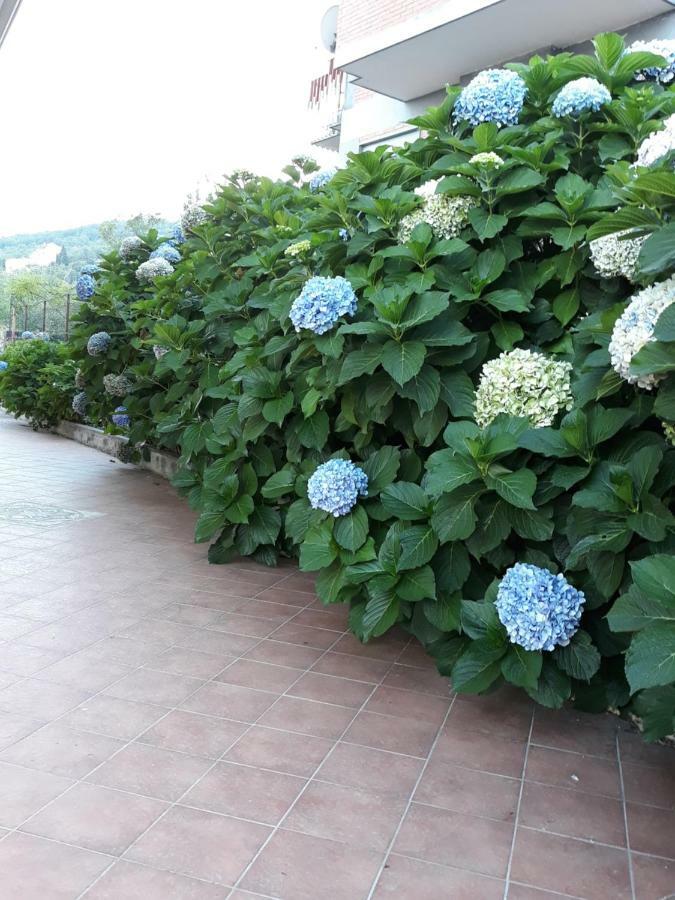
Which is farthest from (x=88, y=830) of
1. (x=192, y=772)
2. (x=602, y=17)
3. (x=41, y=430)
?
(x=41, y=430)

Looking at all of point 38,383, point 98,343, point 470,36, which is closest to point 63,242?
point 38,383

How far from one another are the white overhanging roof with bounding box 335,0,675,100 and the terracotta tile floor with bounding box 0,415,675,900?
7.34 m

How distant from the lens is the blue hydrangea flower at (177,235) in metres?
7.76

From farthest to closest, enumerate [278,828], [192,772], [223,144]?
[223,144] → [192,772] → [278,828]

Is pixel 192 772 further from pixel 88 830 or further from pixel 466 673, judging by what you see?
A: pixel 466 673

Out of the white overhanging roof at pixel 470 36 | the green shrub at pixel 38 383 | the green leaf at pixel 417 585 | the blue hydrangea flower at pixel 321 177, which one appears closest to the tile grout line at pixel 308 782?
the green leaf at pixel 417 585

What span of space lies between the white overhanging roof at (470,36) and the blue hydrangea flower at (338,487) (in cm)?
698

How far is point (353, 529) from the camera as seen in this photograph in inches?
130

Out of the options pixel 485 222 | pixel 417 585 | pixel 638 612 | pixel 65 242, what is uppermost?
pixel 65 242

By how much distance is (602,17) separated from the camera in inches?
332

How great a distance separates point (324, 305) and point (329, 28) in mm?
13585

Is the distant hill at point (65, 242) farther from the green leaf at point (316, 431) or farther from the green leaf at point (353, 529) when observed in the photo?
the green leaf at point (353, 529)

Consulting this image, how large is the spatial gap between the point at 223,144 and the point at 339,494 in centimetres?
4112

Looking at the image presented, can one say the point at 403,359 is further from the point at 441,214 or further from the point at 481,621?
the point at 481,621
